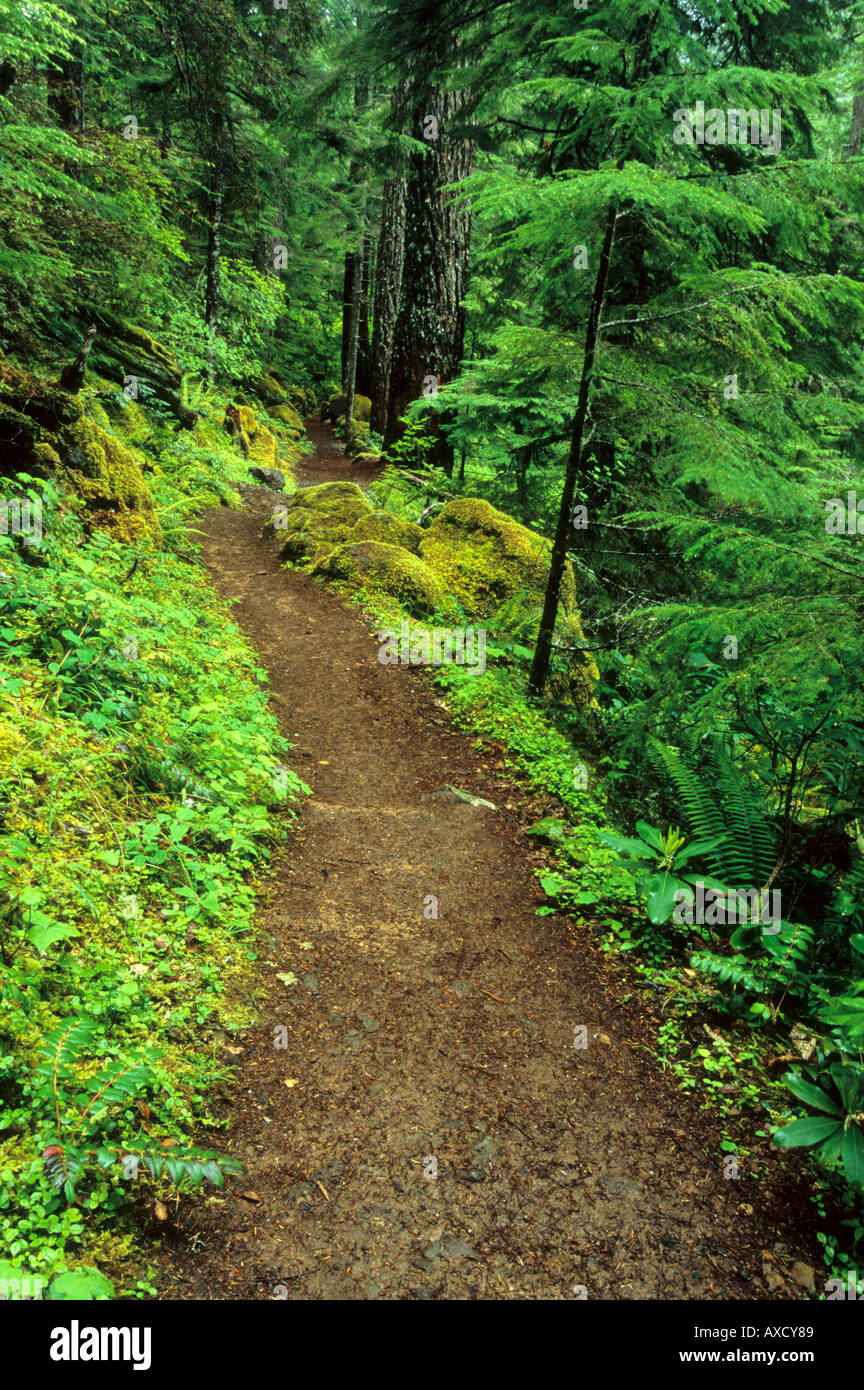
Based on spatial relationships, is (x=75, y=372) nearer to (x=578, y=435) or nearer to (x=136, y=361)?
(x=136, y=361)

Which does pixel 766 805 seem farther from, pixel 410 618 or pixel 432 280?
pixel 432 280

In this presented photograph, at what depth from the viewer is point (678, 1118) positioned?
2980 mm

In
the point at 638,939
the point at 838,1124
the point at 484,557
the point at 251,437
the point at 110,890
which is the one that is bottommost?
the point at 838,1124

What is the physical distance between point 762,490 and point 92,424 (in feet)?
20.9

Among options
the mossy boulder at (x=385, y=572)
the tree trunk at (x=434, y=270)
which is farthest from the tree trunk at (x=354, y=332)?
the mossy boulder at (x=385, y=572)

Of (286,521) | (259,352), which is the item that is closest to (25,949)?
(286,521)

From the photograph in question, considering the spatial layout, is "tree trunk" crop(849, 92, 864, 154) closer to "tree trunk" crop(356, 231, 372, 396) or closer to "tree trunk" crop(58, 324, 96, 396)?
"tree trunk" crop(356, 231, 372, 396)

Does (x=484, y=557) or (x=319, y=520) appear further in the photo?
(x=319, y=520)

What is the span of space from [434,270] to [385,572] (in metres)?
5.63

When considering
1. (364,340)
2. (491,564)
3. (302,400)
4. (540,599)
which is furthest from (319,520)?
(364,340)

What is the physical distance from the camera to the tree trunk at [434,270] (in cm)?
1070

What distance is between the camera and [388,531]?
990 centimetres

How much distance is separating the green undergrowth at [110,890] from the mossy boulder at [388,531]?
434 cm

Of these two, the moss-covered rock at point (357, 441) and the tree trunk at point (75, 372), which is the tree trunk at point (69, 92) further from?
the moss-covered rock at point (357, 441)
